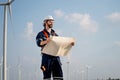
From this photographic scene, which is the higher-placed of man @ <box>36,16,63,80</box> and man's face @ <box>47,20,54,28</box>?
man's face @ <box>47,20,54,28</box>

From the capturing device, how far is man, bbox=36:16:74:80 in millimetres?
7761

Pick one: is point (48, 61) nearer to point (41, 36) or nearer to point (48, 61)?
point (48, 61)

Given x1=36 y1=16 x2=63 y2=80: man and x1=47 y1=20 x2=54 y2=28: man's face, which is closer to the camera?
x1=47 y1=20 x2=54 y2=28: man's face

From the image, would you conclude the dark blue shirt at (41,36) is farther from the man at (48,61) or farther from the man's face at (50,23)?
the man's face at (50,23)

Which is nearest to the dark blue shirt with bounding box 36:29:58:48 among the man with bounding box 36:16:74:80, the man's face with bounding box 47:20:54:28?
the man with bounding box 36:16:74:80

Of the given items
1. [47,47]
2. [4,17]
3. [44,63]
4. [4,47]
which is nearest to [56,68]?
[44,63]

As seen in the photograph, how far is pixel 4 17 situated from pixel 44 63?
1.91 metres

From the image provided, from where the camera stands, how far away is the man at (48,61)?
776 centimetres

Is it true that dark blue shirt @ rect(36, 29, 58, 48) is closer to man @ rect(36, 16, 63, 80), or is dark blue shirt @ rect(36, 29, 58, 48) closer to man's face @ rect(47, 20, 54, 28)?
man @ rect(36, 16, 63, 80)

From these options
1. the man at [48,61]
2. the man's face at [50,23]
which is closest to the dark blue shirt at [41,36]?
the man at [48,61]

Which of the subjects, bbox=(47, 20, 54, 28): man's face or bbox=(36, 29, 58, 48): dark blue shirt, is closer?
bbox=(47, 20, 54, 28): man's face

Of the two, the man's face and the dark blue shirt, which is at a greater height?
the man's face

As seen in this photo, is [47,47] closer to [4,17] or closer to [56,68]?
[56,68]

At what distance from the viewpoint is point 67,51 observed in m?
7.35
